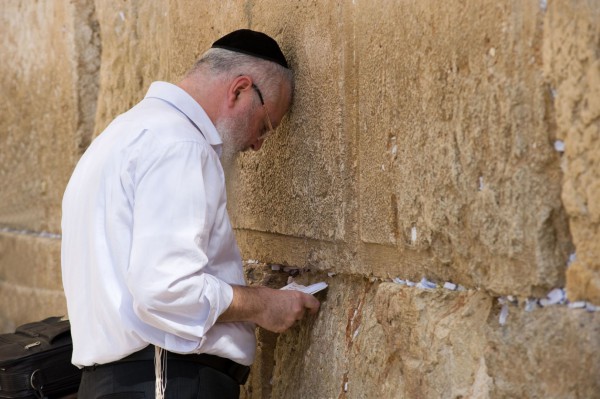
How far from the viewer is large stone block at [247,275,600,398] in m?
2.19

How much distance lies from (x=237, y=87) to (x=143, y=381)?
946 mm

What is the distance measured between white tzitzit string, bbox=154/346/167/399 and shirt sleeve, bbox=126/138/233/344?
0.40 ft

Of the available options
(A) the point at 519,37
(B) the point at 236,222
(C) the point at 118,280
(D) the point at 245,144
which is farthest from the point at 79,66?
(A) the point at 519,37

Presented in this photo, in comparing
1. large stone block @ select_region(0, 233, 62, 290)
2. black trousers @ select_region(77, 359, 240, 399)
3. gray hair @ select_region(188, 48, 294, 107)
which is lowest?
large stone block @ select_region(0, 233, 62, 290)

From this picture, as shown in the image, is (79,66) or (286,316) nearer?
(286,316)

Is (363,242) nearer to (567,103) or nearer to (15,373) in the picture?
(567,103)

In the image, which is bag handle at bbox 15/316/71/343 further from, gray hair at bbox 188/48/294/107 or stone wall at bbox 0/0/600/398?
gray hair at bbox 188/48/294/107

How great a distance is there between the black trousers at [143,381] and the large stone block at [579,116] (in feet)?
3.83

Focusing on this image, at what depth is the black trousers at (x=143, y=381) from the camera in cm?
282

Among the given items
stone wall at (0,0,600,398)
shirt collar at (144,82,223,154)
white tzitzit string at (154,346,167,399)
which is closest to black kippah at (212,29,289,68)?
stone wall at (0,0,600,398)

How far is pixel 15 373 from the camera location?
3234 millimetres

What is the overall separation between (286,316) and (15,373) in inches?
37.0

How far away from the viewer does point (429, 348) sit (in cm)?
260

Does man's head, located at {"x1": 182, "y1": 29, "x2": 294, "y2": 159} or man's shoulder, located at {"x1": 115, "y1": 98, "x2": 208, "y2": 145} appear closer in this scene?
man's shoulder, located at {"x1": 115, "y1": 98, "x2": 208, "y2": 145}
